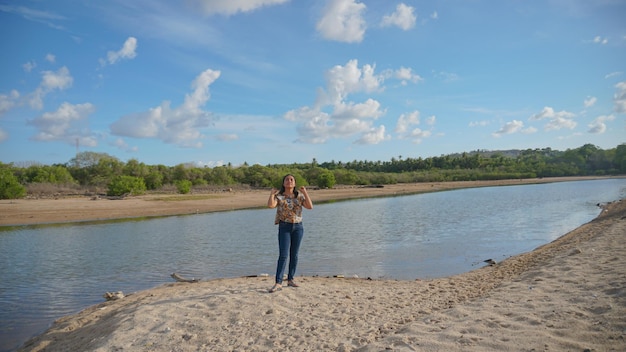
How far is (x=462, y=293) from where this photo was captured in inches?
306

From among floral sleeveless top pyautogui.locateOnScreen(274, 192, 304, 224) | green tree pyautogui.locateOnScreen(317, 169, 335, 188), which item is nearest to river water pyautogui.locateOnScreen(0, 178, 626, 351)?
floral sleeveless top pyautogui.locateOnScreen(274, 192, 304, 224)

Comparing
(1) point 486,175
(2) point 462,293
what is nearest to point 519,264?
(2) point 462,293

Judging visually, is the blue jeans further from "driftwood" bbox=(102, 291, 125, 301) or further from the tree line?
the tree line

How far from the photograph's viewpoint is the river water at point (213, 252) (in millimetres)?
10961

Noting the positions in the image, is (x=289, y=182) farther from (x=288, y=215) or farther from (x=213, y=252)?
(x=213, y=252)

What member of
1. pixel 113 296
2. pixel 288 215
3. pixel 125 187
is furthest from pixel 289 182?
pixel 125 187

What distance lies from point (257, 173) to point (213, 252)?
60888mm

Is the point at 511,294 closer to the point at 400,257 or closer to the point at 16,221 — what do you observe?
the point at 400,257

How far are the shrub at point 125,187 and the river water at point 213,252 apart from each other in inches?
846

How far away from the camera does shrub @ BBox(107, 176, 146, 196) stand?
47688 millimetres

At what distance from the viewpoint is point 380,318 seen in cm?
619

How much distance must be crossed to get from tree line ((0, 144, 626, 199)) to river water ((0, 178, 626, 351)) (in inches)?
1181

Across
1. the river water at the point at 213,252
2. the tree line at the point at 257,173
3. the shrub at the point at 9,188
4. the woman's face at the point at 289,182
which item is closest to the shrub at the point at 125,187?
the tree line at the point at 257,173

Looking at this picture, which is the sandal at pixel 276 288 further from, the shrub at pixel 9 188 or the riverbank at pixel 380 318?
the shrub at pixel 9 188
